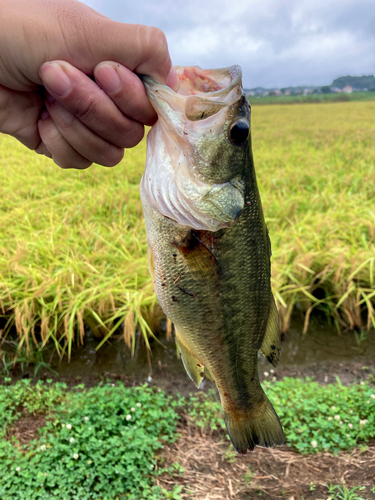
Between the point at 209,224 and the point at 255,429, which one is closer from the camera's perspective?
the point at 209,224

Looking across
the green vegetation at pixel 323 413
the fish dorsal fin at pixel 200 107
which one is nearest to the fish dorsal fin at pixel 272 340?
the fish dorsal fin at pixel 200 107

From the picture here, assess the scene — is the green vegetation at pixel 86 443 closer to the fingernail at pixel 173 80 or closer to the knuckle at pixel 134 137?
the knuckle at pixel 134 137

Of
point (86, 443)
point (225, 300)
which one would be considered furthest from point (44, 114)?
point (86, 443)

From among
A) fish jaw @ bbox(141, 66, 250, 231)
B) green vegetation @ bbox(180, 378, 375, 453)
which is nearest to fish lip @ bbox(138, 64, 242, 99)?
fish jaw @ bbox(141, 66, 250, 231)

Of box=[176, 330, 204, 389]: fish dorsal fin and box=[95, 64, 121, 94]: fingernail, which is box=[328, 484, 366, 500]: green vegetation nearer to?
box=[176, 330, 204, 389]: fish dorsal fin

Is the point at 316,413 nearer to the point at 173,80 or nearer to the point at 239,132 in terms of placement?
the point at 239,132

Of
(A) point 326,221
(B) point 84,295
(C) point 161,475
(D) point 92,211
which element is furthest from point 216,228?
(D) point 92,211

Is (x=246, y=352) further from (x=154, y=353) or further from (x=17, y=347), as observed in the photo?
(x=17, y=347)
